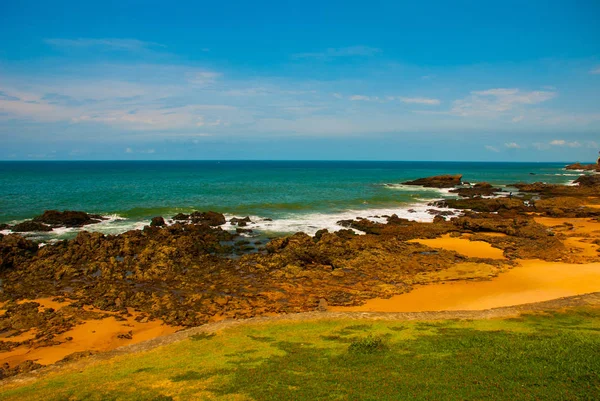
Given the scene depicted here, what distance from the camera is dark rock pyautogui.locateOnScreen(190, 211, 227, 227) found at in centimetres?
4019

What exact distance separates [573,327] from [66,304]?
22597mm

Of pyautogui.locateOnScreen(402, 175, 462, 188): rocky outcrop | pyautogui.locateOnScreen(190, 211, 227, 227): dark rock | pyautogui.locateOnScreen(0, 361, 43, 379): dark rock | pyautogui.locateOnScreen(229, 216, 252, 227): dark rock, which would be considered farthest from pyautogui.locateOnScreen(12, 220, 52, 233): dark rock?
pyautogui.locateOnScreen(402, 175, 462, 188): rocky outcrop

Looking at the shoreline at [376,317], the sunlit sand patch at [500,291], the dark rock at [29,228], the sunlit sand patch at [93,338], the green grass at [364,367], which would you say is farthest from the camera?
the dark rock at [29,228]

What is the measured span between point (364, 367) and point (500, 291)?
44.9 feet

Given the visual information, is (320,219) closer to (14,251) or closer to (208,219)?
(208,219)

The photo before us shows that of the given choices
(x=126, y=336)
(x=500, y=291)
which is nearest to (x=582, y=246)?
(x=500, y=291)

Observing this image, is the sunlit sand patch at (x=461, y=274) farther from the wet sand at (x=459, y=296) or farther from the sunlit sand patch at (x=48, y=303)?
the sunlit sand patch at (x=48, y=303)

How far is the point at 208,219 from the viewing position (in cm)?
4147

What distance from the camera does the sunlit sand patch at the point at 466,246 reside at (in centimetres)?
2819

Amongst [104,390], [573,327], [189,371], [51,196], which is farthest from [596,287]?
[51,196]

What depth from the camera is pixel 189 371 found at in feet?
34.8

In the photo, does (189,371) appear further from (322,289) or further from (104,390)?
(322,289)

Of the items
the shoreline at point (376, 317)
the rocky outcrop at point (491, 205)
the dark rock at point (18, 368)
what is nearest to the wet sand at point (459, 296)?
the dark rock at point (18, 368)

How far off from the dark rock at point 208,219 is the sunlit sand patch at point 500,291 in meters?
24.2
